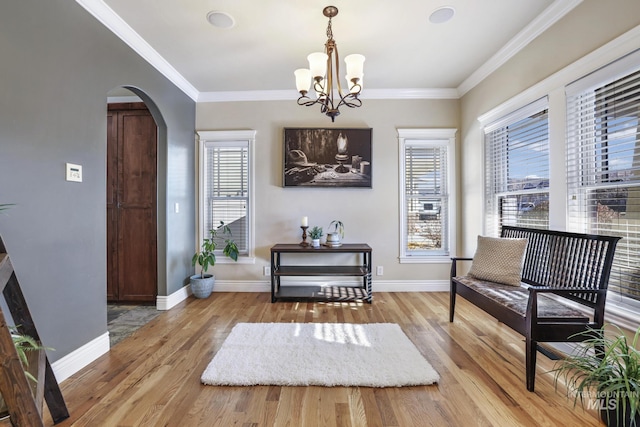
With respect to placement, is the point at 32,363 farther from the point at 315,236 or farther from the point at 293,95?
the point at 293,95

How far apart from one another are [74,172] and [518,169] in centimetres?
378

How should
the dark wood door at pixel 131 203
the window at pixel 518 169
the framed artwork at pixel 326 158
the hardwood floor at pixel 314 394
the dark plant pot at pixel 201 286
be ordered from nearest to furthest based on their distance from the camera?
A: the hardwood floor at pixel 314 394
the window at pixel 518 169
the dark wood door at pixel 131 203
the dark plant pot at pixel 201 286
the framed artwork at pixel 326 158

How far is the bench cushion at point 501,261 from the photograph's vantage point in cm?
240

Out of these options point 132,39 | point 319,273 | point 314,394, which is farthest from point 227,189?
point 314,394

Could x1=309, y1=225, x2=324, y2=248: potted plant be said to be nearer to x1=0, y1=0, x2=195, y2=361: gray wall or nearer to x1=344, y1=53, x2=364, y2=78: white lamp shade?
x1=344, y1=53, x2=364, y2=78: white lamp shade

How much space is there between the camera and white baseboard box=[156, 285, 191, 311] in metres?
3.25

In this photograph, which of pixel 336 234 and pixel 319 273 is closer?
pixel 319 273

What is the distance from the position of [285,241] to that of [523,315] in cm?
276

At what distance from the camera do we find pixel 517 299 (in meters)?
2.05

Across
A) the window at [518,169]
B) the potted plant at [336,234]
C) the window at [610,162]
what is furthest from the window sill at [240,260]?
the window at [610,162]

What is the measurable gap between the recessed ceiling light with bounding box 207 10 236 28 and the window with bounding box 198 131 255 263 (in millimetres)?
1584

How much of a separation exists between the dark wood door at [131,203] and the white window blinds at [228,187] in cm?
71

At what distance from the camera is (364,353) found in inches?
86.3

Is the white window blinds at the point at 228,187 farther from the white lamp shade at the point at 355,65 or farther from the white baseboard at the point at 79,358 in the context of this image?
the white lamp shade at the point at 355,65
